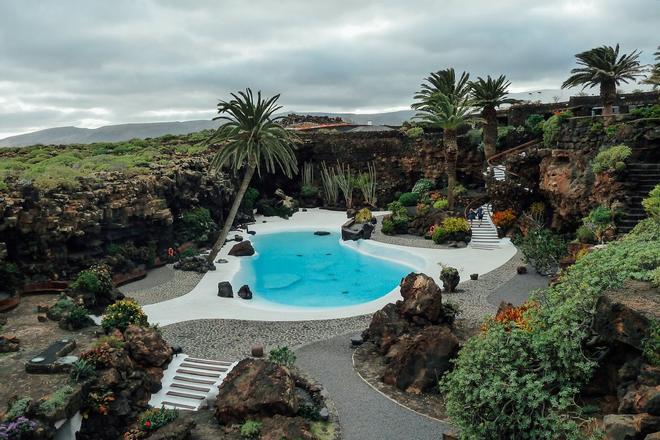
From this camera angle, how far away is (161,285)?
2253 centimetres

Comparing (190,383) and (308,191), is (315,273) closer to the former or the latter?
(190,383)

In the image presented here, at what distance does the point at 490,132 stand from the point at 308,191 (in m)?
16.5

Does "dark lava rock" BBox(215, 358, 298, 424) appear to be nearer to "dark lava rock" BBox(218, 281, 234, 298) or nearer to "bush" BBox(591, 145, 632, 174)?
"dark lava rock" BBox(218, 281, 234, 298)

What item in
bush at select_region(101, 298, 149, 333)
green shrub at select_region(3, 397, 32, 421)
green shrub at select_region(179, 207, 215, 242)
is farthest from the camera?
green shrub at select_region(179, 207, 215, 242)

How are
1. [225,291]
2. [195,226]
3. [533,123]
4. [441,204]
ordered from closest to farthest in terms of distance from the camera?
[225,291]
[195,226]
[441,204]
[533,123]

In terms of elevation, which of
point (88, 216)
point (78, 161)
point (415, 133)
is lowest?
point (88, 216)

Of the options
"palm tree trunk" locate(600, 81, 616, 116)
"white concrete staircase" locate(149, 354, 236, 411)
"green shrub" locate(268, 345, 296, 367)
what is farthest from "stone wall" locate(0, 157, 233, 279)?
"palm tree trunk" locate(600, 81, 616, 116)

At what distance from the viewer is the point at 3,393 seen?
A: 36.9ft

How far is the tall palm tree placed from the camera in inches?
1309

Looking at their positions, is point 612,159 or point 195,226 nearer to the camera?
point 612,159

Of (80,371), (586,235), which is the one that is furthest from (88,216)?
(586,235)

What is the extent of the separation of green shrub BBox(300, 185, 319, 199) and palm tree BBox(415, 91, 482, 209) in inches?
559

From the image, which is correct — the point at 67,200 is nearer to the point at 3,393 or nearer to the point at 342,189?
the point at 3,393

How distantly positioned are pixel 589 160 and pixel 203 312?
58.2 feet
